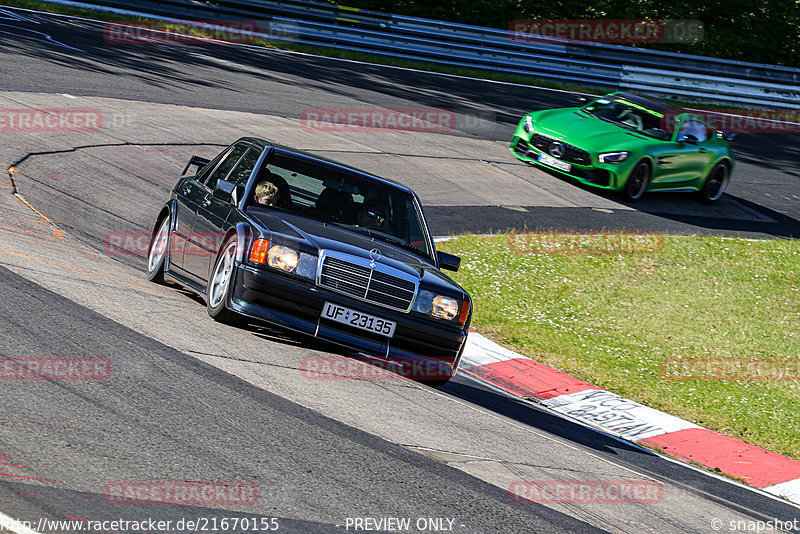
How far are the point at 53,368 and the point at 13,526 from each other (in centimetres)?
184

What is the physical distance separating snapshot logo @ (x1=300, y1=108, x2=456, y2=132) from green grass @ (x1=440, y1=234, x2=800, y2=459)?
18.4ft

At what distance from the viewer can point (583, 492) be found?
18.3 ft

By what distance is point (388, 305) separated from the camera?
6746 mm

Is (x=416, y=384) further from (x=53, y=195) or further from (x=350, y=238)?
(x=53, y=195)

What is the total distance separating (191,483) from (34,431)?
2.70 feet

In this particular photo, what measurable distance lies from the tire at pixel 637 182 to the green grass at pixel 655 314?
2.21m

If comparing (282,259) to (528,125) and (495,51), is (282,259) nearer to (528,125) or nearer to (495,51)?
(528,125)

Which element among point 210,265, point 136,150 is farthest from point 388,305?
point 136,150

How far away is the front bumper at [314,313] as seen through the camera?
21.4 ft

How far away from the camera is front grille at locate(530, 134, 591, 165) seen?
54.5 ft

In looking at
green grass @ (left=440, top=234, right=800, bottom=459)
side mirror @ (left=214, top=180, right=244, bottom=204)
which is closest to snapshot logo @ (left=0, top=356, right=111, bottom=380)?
side mirror @ (left=214, top=180, right=244, bottom=204)

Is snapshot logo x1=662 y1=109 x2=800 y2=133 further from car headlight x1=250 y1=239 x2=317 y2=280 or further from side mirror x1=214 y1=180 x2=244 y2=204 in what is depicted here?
car headlight x1=250 y1=239 x2=317 y2=280

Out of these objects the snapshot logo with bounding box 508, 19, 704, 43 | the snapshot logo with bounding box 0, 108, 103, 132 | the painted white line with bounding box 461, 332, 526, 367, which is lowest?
the painted white line with bounding box 461, 332, 526, 367

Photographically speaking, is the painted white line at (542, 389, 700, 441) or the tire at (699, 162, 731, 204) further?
the tire at (699, 162, 731, 204)
